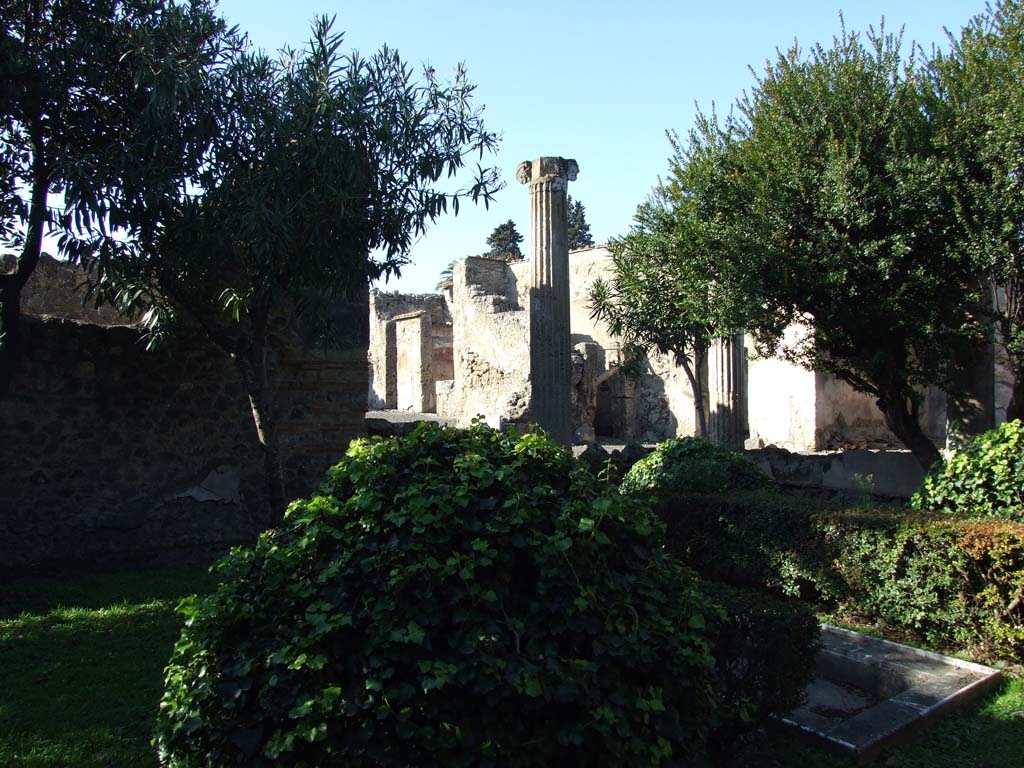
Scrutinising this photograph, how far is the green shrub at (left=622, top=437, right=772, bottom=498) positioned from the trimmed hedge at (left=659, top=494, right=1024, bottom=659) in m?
0.59

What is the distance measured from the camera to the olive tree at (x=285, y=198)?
6047 mm

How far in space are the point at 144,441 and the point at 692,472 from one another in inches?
206

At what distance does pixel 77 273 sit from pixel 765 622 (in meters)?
10.2

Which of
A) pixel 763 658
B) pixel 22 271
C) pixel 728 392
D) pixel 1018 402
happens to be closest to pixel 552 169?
pixel 728 392

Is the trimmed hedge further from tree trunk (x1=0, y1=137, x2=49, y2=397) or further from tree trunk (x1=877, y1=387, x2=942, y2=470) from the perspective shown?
tree trunk (x1=0, y1=137, x2=49, y2=397)

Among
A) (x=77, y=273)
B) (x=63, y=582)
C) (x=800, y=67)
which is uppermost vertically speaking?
(x=800, y=67)

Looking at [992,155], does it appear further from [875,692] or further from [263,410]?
[263,410]

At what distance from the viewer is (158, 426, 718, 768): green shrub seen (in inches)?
92.5

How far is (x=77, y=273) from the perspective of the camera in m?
10.8

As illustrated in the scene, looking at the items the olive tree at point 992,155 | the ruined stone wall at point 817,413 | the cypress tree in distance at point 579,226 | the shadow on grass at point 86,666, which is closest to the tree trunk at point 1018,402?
the olive tree at point 992,155

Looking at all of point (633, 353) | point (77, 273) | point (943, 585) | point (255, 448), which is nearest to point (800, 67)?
point (633, 353)

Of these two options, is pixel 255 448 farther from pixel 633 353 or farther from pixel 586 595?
pixel 633 353

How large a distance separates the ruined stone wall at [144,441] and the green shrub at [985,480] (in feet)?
18.6

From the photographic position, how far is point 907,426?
9734 mm
